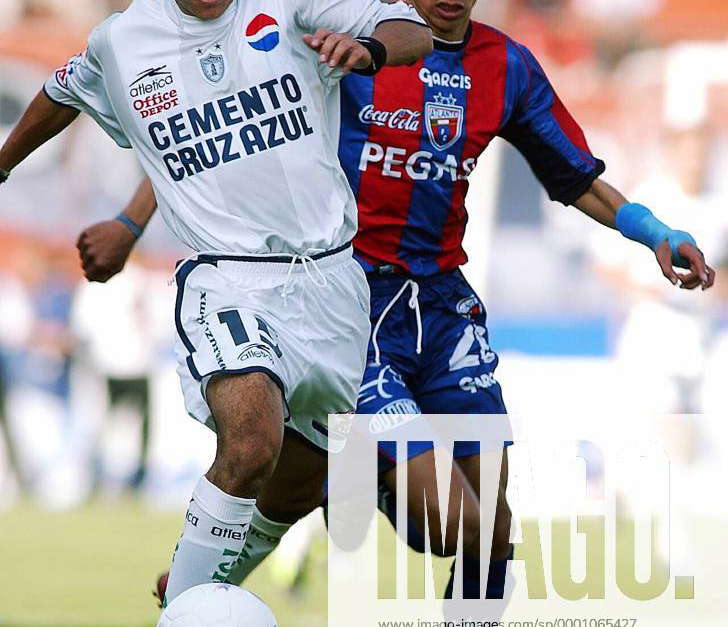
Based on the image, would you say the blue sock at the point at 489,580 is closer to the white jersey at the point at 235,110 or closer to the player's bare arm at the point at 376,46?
the white jersey at the point at 235,110

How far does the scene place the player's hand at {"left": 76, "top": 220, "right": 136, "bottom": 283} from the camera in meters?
6.07

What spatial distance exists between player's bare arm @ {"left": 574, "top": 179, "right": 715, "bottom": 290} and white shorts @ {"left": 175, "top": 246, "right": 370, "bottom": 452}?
1.28 metres

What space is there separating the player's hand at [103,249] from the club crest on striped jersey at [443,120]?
129 cm

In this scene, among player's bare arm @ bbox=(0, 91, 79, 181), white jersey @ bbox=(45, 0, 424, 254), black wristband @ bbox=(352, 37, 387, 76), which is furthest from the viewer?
player's bare arm @ bbox=(0, 91, 79, 181)

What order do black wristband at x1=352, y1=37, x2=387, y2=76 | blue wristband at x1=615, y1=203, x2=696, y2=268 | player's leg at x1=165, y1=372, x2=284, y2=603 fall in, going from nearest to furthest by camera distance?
1. player's leg at x1=165, y1=372, x2=284, y2=603
2. black wristband at x1=352, y1=37, x2=387, y2=76
3. blue wristband at x1=615, y1=203, x2=696, y2=268

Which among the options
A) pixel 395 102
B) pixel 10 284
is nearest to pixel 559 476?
pixel 395 102

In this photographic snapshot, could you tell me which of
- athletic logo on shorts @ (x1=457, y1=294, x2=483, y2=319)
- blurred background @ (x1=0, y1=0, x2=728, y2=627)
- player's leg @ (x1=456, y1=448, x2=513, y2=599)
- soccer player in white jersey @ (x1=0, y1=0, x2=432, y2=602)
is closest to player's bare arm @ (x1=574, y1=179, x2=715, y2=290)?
athletic logo on shorts @ (x1=457, y1=294, x2=483, y2=319)

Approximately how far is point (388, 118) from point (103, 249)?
125 cm

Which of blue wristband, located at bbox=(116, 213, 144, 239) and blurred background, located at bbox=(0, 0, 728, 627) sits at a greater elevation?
blue wristband, located at bbox=(116, 213, 144, 239)

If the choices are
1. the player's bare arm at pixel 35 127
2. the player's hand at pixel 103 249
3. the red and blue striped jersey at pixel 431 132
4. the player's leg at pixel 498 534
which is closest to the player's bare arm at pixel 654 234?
the red and blue striped jersey at pixel 431 132

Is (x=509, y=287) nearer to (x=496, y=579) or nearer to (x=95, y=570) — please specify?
(x=95, y=570)

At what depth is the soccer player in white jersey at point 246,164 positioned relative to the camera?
4.96 metres

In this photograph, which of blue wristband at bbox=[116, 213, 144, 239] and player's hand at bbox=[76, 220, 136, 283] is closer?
player's hand at bbox=[76, 220, 136, 283]

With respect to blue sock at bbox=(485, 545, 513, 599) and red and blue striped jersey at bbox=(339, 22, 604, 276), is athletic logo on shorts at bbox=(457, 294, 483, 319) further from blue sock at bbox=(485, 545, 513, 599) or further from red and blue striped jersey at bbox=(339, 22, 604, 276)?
blue sock at bbox=(485, 545, 513, 599)
